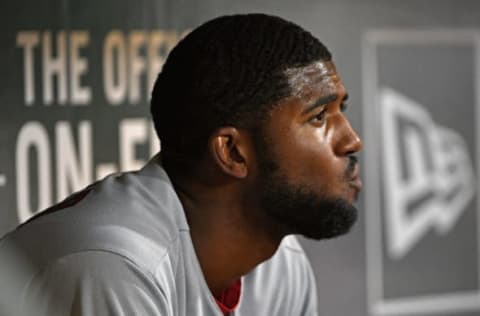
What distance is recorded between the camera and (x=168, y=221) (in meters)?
1.46

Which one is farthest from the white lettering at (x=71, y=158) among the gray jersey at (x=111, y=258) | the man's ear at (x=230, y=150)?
the man's ear at (x=230, y=150)

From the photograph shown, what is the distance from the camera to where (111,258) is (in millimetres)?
1345

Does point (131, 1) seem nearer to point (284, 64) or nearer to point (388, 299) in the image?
point (284, 64)

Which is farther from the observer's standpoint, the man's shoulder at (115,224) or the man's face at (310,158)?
the man's face at (310,158)

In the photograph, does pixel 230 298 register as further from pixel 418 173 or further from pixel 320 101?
pixel 418 173

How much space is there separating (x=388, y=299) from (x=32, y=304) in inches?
58.3

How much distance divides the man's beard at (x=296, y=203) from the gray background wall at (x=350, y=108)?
2.48 feet

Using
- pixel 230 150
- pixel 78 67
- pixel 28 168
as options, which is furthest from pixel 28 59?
pixel 230 150

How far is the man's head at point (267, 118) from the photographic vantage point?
60.0 inches

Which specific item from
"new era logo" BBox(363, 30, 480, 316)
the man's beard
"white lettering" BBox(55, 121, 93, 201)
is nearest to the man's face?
the man's beard

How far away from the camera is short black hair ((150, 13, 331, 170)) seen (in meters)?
1.52

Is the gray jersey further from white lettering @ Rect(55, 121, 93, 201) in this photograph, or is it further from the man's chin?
white lettering @ Rect(55, 121, 93, 201)

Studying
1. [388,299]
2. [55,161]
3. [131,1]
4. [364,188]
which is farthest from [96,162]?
[388,299]

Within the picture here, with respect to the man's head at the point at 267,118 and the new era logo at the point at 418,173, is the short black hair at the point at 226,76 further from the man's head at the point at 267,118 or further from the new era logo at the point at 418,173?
the new era logo at the point at 418,173
